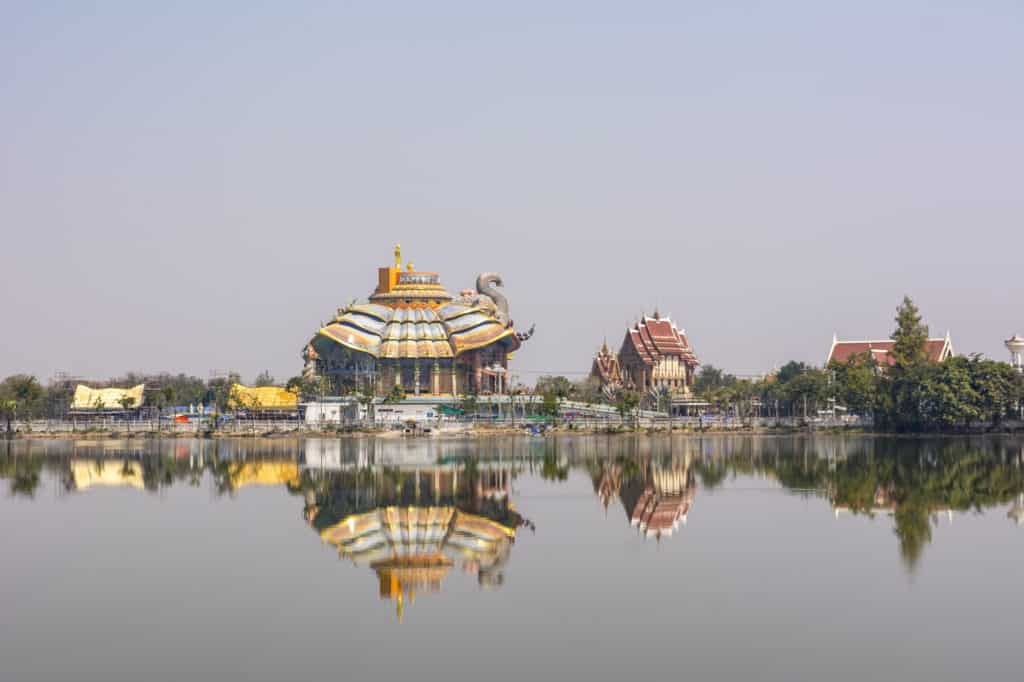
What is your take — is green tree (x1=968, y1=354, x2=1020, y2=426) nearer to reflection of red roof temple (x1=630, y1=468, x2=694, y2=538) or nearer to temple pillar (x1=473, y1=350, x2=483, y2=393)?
reflection of red roof temple (x1=630, y1=468, x2=694, y2=538)

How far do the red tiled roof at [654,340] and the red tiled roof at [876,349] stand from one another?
1440 cm

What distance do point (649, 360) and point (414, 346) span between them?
2261cm

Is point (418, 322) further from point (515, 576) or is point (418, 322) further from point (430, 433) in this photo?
point (515, 576)

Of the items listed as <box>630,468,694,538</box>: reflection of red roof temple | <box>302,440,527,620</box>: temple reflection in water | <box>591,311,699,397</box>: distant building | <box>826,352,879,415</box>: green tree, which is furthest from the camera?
<box>591,311,699,397</box>: distant building

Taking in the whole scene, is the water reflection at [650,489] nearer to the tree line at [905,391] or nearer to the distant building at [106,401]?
the tree line at [905,391]

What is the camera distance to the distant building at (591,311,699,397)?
121000 mm

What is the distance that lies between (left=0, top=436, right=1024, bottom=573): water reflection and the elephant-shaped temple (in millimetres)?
24976

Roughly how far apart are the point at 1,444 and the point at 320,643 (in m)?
66.4

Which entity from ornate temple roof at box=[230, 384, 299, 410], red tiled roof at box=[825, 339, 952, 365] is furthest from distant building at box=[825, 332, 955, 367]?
ornate temple roof at box=[230, 384, 299, 410]

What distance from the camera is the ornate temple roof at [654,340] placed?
12456cm

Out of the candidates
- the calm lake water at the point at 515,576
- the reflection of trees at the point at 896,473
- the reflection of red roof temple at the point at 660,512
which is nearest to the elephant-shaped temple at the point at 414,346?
the reflection of trees at the point at 896,473

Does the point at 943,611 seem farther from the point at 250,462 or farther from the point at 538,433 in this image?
the point at 538,433

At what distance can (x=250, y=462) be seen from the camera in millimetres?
63250

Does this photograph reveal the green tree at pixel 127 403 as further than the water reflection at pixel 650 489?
Yes
